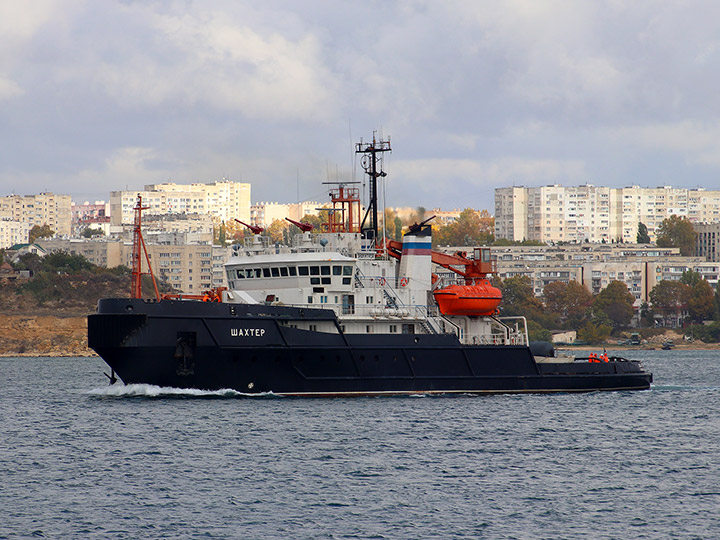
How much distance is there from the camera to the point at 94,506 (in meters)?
25.3

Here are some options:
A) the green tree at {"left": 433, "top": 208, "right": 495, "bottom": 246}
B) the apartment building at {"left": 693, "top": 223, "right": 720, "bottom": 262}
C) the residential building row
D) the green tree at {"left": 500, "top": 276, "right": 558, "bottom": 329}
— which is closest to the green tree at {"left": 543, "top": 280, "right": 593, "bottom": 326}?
the green tree at {"left": 500, "top": 276, "right": 558, "bottom": 329}

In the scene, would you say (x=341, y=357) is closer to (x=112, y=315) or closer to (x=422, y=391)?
(x=422, y=391)

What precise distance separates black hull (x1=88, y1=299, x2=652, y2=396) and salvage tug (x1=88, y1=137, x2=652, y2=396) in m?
0.04

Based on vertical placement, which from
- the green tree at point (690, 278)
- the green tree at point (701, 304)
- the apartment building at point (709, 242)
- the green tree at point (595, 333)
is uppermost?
the apartment building at point (709, 242)

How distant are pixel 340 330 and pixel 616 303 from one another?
101 meters

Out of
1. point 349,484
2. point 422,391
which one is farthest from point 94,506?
point 422,391

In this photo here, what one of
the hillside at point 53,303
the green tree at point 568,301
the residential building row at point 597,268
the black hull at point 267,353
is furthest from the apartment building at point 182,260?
the black hull at point 267,353

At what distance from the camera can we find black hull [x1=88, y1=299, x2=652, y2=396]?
38.1 meters

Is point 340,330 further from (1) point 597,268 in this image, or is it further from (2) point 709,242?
(2) point 709,242

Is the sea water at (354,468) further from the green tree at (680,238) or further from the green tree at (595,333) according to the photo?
the green tree at (680,238)

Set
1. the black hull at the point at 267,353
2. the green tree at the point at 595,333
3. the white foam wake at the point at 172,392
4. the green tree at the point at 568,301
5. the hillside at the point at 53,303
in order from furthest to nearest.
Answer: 1. the green tree at the point at 568,301
2. the green tree at the point at 595,333
3. the hillside at the point at 53,303
4. the white foam wake at the point at 172,392
5. the black hull at the point at 267,353

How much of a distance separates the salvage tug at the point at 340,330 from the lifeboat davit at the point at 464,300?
5 centimetres

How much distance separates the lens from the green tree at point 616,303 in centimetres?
13562

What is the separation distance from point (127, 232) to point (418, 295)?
142m
